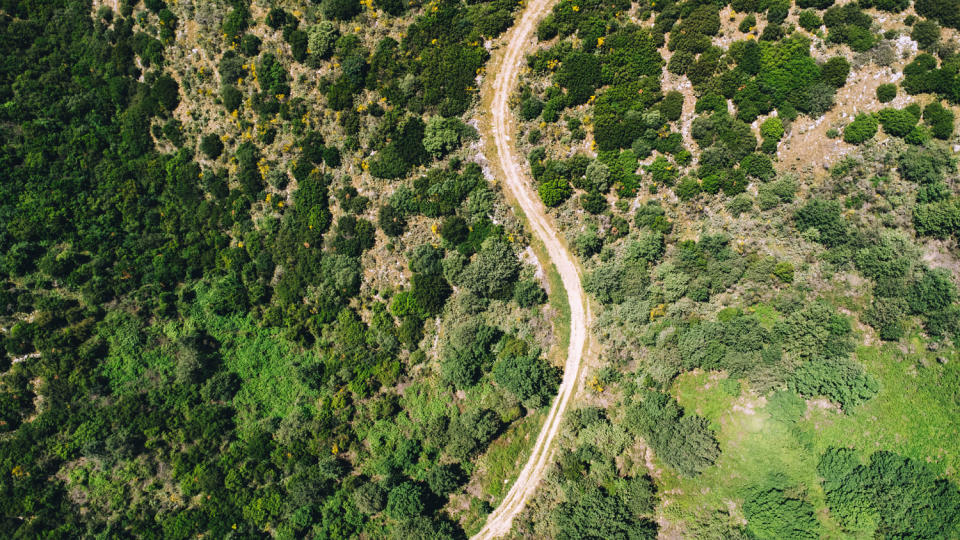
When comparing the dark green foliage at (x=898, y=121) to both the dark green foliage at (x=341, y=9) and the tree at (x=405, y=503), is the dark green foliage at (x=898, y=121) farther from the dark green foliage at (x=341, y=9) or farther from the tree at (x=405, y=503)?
the tree at (x=405, y=503)

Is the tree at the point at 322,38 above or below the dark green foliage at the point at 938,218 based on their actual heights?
above

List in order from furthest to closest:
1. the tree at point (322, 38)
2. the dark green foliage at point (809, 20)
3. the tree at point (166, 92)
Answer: the tree at point (166, 92) → the tree at point (322, 38) → the dark green foliage at point (809, 20)

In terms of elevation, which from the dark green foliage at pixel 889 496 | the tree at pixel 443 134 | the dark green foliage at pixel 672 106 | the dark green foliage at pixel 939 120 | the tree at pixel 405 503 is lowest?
the dark green foliage at pixel 889 496

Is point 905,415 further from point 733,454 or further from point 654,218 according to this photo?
point 654,218

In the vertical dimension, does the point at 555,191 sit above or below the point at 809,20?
below

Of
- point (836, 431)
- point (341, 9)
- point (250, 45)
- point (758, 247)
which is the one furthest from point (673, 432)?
point (250, 45)

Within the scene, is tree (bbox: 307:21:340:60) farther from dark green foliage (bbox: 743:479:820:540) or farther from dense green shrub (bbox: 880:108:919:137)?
dark green foliage (bbox: 743:479:820:540)

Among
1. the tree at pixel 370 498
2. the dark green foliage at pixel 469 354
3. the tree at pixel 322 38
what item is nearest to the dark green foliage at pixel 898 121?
the dark green foliage at pixel 469 354
